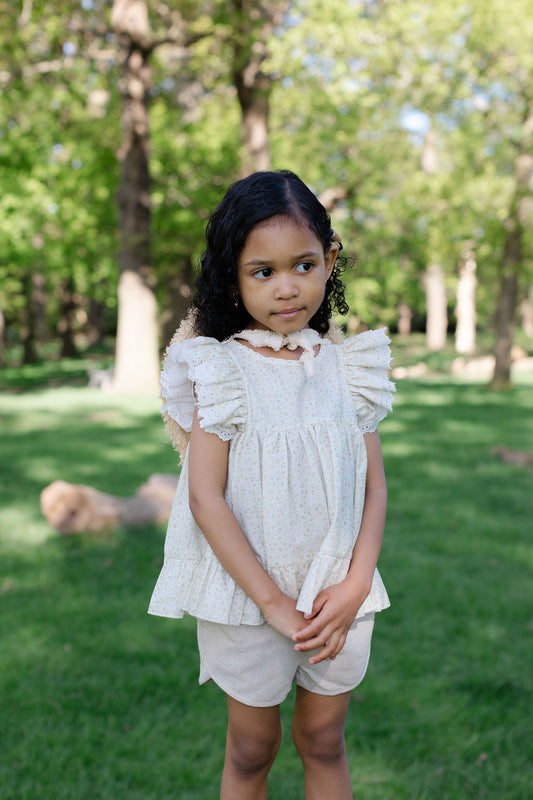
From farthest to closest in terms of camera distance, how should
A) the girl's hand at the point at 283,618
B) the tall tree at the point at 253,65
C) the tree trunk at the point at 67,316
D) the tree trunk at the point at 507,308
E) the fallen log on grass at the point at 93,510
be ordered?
the tree trunk at the point at 67,316 < the tree trunk at the point at 507,308 < the tall tree at the point at 253,65 < the fallen log on grass at the point at 93,510 < the girl's hand at the point at 283,618

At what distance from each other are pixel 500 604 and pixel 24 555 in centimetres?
294

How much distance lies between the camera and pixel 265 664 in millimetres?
1795

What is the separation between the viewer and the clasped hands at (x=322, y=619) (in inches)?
65.5

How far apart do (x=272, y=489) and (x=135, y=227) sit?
531 inches

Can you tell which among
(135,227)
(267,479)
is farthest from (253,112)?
(267,479)

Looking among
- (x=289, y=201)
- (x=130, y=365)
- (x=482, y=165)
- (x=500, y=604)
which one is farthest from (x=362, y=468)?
(x=482, y=165)

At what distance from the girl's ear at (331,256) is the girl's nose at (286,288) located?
185mm

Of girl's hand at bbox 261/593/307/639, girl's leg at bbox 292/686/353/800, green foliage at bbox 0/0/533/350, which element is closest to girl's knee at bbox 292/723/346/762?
girl's leg at bbox 292/686/353/800

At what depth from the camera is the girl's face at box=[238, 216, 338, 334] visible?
5.67 ft

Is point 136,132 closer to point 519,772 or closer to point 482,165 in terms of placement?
point 482,165

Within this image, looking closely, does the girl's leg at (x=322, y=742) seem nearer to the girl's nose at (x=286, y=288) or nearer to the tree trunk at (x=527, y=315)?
the girl's nose at (x=286, y=288)

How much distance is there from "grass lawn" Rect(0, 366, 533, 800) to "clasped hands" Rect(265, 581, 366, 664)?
1.12 meters

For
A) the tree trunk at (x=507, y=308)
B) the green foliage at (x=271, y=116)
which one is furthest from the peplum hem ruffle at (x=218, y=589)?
the tree trunk at (x=507, y=308)

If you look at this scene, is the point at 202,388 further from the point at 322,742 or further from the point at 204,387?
the point at 322,742
